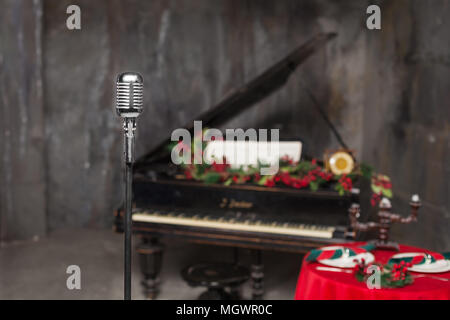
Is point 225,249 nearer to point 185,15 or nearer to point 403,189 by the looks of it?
point 403,189

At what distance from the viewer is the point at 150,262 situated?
4.53 m

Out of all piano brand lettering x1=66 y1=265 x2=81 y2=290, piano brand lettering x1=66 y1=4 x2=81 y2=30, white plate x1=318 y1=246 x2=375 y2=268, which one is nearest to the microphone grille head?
white plate x1=318 y1=246 x2=375 y2=268

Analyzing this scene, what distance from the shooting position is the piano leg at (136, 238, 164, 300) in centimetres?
448

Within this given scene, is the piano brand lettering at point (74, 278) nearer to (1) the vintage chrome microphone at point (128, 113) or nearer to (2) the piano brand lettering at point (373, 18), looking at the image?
(1) the vintage chrome microphone at point (128, 113)

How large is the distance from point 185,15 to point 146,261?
3.70 m

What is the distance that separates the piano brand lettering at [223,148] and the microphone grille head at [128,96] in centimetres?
289

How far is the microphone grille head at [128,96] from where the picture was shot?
5.19ft

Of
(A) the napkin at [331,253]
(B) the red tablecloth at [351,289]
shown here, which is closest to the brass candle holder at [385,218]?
(A) the napkin at [331,253]

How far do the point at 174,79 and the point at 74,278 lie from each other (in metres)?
2.99

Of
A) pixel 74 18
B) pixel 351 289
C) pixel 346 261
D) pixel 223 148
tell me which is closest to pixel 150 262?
pixel 223 148

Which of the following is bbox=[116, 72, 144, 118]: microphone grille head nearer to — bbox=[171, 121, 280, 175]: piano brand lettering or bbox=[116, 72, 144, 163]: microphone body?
bbox=[116, 72, 144, 163]: microphone body

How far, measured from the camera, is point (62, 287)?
17.0 ft
